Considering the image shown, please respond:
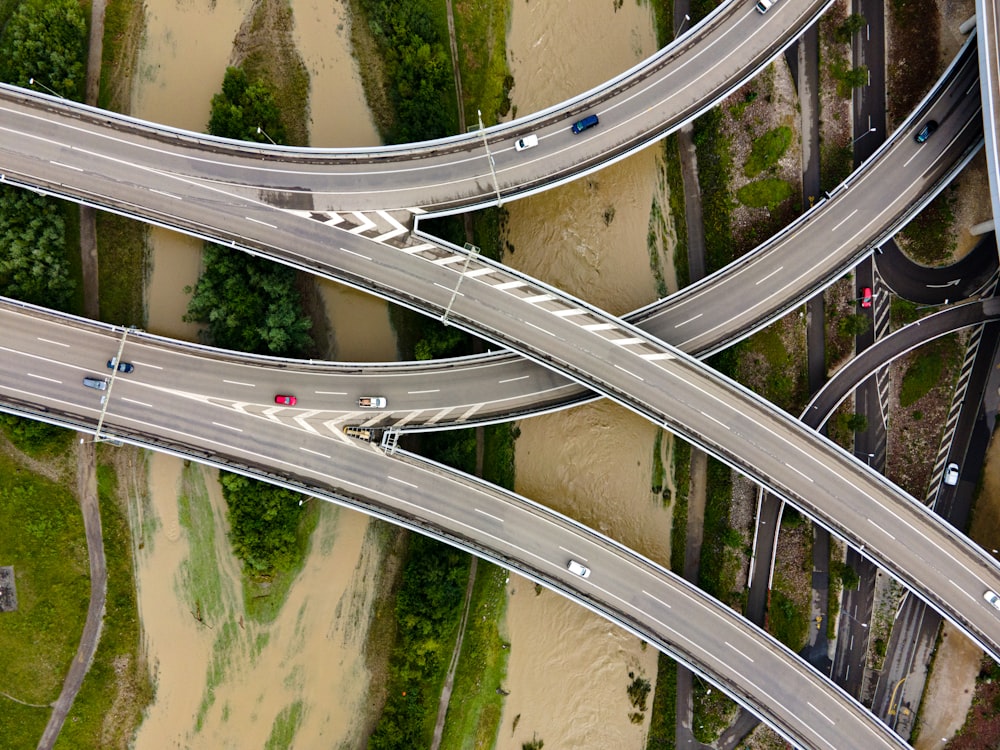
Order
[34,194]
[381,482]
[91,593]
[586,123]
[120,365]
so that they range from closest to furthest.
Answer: [120,365], [586,123], [34,194], [381,482], [91,593]

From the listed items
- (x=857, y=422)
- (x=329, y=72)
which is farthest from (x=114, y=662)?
(x=857, y=422)

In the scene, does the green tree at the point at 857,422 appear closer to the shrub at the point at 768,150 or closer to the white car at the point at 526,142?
the shrub at the point at 768,150

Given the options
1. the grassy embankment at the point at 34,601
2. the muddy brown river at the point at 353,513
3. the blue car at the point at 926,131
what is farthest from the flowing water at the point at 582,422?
the grassy embankment at the point at 34,601

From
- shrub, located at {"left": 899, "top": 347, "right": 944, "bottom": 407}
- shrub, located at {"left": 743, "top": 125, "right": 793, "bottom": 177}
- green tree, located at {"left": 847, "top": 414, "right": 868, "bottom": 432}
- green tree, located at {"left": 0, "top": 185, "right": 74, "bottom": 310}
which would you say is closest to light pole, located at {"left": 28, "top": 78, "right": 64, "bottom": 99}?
green tree, located at {"left": 0, "top": 185, "right": 74, "bottom": 310}

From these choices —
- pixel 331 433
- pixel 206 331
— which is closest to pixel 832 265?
pixel 331 433

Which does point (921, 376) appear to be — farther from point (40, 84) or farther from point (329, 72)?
point (40, 84)

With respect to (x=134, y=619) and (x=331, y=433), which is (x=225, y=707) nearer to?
(x=134, y=619)
